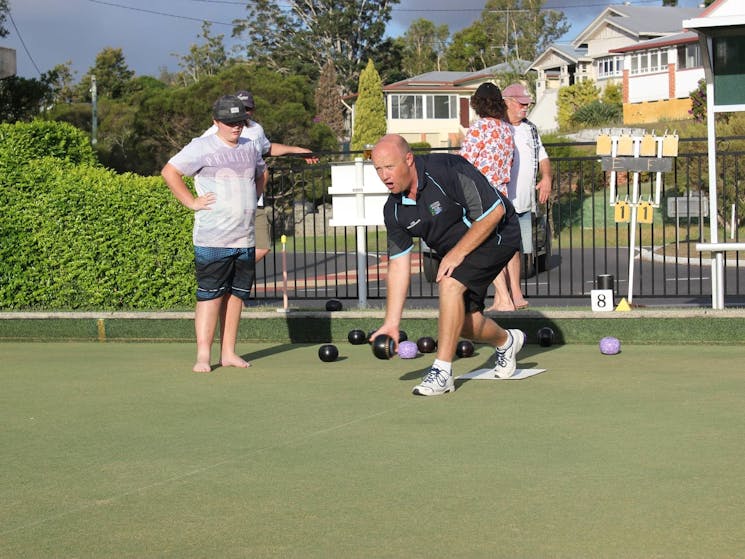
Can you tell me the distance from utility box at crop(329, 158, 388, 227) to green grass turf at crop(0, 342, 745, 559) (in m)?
2.36

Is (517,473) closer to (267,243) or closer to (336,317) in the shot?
(267,243)

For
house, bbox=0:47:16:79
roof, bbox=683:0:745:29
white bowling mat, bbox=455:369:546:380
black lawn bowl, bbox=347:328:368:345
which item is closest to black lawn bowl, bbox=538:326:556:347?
white bowling mat, bbox=455:369:546:380

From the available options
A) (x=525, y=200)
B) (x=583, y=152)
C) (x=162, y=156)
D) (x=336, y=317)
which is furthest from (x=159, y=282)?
(x=583, y=152)

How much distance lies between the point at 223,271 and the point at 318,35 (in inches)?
2772

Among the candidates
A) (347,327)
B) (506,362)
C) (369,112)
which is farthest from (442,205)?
(369,112)

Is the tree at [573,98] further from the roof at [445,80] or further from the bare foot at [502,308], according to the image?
the bare foot at [502,308]

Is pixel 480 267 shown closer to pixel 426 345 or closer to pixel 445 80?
pixel 426 345

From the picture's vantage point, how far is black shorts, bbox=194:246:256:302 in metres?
7.27

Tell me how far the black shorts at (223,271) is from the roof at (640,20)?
62060mm

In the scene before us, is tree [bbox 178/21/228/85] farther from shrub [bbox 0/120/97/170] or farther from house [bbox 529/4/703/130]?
shrub [bbox 0/120/97/170]

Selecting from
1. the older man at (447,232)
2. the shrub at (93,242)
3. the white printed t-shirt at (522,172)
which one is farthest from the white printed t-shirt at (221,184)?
the shrub at (93,242)

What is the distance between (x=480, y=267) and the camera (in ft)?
19.9

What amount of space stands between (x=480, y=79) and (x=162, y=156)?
3841cm

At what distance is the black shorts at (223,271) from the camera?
23.8 feet
